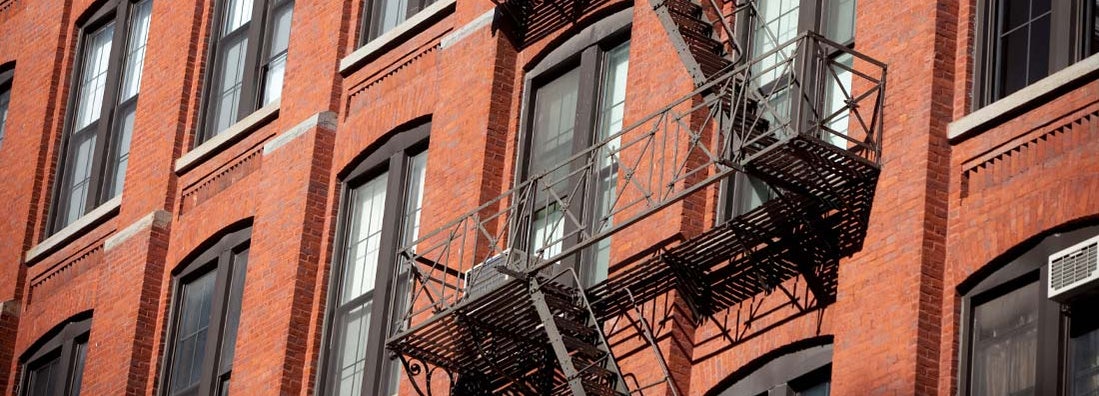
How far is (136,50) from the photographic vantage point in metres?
36.2

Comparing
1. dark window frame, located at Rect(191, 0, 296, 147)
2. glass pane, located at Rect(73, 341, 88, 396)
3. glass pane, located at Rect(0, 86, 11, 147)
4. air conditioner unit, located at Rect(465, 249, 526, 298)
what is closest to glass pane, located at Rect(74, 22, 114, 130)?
glass pane, located at Rect(0, 86, 11, 147)

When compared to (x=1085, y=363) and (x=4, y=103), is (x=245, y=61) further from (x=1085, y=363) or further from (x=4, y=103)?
(x=1085, y=363)

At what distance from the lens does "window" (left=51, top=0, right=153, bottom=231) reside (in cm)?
3556

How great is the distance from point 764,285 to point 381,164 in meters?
7.59

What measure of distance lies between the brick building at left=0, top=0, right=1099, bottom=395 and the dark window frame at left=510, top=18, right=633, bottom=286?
0.03m

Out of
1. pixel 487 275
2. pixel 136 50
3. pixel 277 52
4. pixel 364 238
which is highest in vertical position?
pixel 136 50

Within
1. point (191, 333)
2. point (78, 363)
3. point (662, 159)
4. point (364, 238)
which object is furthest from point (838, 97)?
point (78, 363)

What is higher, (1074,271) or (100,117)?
(100,117)

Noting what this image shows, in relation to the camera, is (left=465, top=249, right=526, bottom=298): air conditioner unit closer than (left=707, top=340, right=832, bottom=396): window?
No

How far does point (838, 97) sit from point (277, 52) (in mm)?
11199

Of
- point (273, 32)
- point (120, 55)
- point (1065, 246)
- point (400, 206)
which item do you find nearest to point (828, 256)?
point (1065, 246)

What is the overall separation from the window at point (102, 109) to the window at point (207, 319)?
3.59m

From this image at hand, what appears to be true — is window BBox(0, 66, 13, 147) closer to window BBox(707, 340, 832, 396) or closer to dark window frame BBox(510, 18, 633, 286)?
dark window frame BBox(510, 18, 633, 286)

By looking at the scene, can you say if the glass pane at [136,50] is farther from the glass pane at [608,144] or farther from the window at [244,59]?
the glass pane at [608,144]
